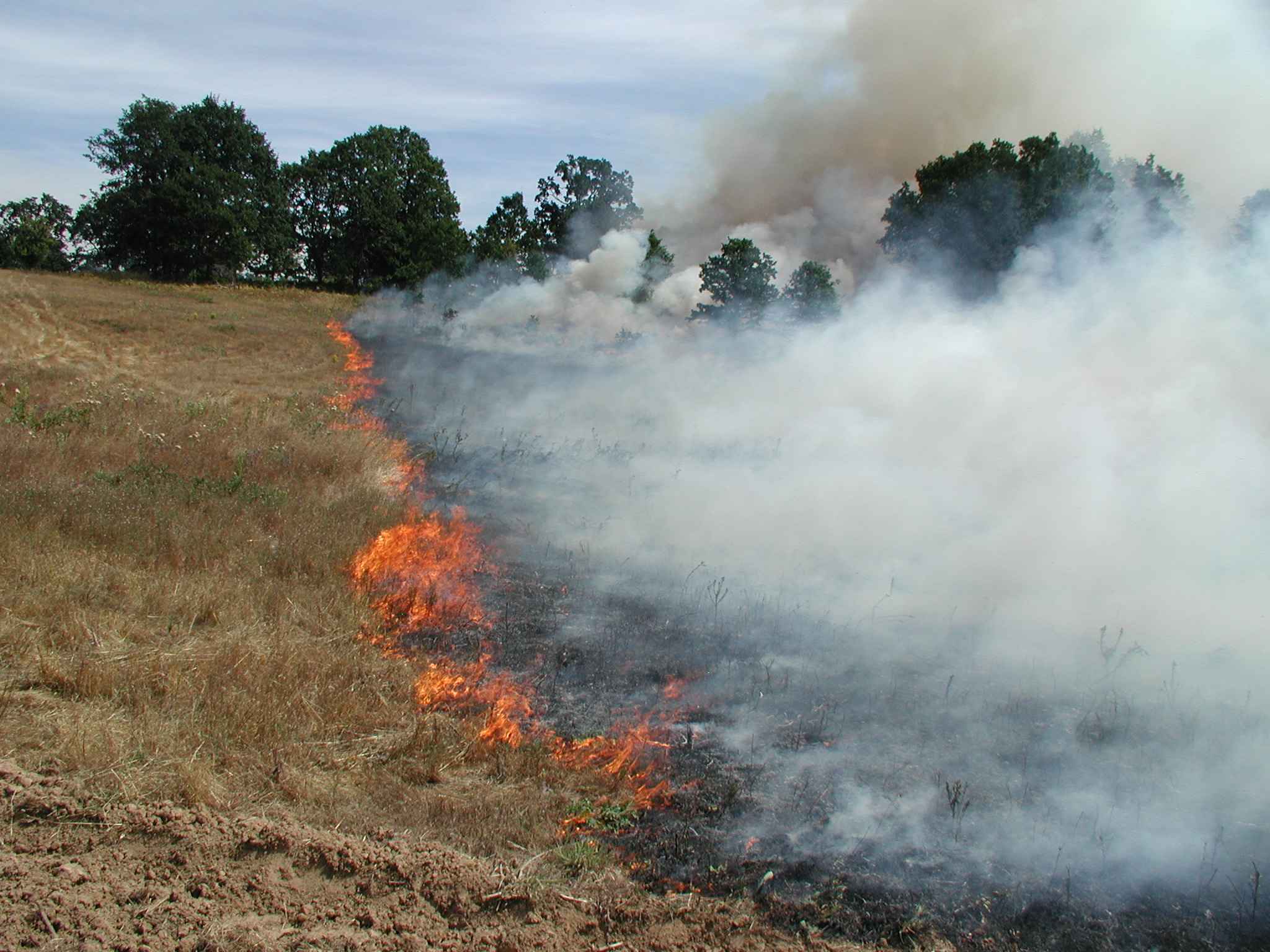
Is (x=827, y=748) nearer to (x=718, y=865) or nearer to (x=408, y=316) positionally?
(x=718, y=865)

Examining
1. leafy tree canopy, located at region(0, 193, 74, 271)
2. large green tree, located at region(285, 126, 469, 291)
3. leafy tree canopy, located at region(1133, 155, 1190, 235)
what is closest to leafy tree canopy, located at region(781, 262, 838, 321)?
leafy tree canopy, located at region(1133, 155, 1190, 235)

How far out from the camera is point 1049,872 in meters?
3.66

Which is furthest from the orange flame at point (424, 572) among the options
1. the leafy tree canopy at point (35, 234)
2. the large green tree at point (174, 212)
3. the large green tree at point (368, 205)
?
the leafy tree canopy at point (35, 234)

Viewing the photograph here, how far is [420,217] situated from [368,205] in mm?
2556

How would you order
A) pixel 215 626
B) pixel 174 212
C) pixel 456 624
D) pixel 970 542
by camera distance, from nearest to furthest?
pixel 215 626 → pixel 456 624 → pixel 970 542 → pixel 174 212

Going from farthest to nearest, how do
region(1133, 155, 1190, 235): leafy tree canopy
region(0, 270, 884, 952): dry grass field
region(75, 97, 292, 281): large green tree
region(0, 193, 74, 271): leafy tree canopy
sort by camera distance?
1. region(0, 193, 74, 271): leafy tree canopy
2. region(75, 97, 292, 281): large green tree
3. region(1133, 155, 1190, 235): leafy tree canopy
4. region(0, 270, 884, 952): dry grass field

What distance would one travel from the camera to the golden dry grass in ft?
13.9

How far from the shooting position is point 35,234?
159 feet

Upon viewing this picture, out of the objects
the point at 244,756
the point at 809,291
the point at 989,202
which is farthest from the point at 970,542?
the point at 989,202

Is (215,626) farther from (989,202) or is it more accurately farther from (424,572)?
(989,202)

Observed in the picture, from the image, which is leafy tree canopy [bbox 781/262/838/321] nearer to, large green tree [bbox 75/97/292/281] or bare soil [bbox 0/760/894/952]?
bare soil [bbox 0/760/894/952]

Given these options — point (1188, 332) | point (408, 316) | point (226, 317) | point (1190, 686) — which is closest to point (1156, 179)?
point (1188, 332)

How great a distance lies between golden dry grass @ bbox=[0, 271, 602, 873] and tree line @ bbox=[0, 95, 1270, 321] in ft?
26.5

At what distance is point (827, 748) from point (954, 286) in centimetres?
820
